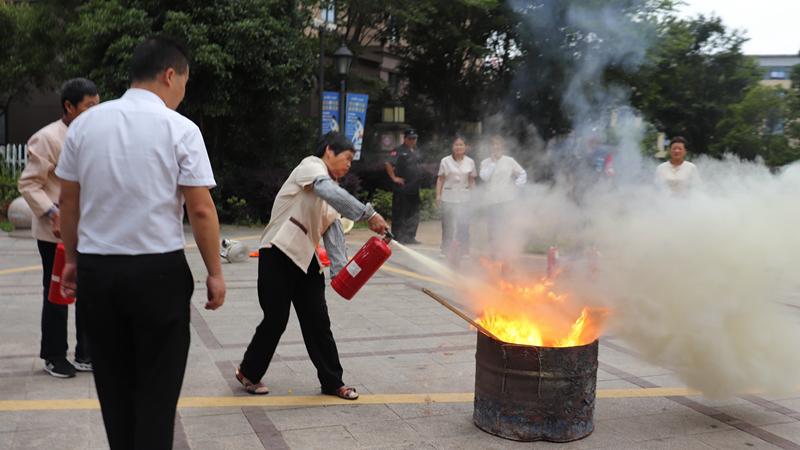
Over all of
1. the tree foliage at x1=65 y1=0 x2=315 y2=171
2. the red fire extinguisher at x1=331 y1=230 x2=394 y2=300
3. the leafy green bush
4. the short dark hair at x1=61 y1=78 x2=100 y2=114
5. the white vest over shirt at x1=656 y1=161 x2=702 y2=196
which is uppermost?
the tree foliage at x1=65 y1=0 x2=315 y2=171

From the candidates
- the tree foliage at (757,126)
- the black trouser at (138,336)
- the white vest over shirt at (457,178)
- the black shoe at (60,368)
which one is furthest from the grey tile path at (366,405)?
the tree foliage at (757,126)

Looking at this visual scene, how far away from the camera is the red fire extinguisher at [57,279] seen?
366 centimetres

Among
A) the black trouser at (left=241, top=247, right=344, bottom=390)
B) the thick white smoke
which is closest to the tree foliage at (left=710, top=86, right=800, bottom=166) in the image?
the thick white smoke

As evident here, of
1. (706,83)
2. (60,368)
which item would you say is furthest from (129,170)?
(706,83)

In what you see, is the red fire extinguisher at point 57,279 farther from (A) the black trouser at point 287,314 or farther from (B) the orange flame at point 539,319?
(B) the orange flame at point 539,319

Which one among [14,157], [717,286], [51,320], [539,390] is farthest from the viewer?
[14,157]

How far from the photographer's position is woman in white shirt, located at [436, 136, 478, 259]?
9.09m

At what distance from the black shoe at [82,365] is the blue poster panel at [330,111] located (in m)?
10.4

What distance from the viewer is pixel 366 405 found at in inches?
151

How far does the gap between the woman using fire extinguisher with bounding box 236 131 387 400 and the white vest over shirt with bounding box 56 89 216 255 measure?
139 cm

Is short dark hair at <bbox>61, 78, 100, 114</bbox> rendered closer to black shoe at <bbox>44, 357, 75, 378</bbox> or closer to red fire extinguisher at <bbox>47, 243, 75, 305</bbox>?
red fire extinguisher at <bbox>47, 243, 75, 305</bbox>

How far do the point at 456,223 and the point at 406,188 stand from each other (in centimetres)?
217

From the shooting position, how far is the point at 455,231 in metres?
9.26

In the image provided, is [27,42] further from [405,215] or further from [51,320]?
[51,320]
